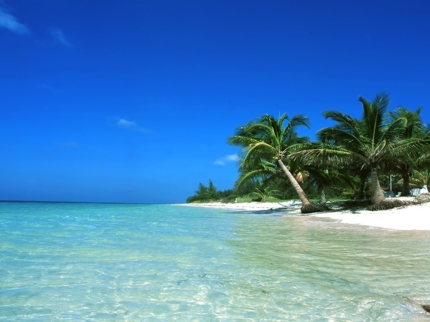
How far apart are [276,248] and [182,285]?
3097 millimetres

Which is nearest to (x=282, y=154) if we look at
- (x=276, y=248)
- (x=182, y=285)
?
(x=276, y=248)

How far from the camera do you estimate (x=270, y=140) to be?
22.7 metres

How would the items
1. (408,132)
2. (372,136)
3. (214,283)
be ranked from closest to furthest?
(214,283) < (372,136) < (408,132)

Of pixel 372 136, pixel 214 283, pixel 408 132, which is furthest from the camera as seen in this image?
pixel 408 132

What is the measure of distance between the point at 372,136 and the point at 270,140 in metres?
6.90

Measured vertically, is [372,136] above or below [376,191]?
above

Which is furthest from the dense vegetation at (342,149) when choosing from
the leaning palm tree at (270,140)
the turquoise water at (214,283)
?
the turquoise water at (214,283)

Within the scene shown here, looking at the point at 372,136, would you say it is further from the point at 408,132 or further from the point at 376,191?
the point at 408,132

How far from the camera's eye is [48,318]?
9.21ft

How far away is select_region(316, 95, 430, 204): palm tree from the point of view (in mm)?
16984

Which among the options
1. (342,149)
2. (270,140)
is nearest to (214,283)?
(342,149)

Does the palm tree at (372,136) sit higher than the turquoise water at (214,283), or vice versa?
the palm tree at (372,136)

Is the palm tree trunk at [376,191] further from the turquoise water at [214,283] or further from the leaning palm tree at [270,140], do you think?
the turquoise water at [214,283]

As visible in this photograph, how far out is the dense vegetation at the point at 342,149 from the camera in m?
17.2
